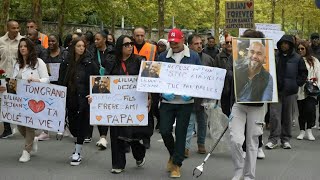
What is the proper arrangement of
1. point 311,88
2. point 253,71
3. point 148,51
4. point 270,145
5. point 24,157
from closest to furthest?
1. point 253,71
2. point 24,157
3. point 148,51
4. point 270,145
5. point 311,88

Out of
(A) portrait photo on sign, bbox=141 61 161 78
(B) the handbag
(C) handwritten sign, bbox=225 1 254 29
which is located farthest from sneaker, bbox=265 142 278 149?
(C) handwritten sign, bbox=225 1 254 29

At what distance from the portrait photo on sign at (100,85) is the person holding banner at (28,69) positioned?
39.3 inches

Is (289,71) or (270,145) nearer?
(289,71)

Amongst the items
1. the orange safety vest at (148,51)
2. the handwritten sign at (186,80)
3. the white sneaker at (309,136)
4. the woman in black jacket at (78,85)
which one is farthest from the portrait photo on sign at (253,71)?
the white sneaker at (309,136)

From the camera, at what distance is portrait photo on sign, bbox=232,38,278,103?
652 centimetres

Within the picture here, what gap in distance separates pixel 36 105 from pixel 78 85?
2.28 ft

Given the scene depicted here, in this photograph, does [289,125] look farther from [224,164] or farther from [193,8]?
[193,8]

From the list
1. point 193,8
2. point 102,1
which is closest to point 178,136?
point 102,1

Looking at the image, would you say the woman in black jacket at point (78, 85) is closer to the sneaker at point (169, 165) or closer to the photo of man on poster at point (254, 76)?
the sneaker at point (169, 165)

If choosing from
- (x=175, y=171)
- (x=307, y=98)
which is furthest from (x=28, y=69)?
(x=307, y=98)

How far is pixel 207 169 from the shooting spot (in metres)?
7.67

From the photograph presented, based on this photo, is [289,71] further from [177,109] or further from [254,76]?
[177,109]

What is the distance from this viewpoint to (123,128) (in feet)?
23.6

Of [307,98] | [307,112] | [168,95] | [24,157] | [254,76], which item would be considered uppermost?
[254,76]
